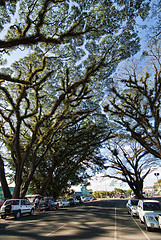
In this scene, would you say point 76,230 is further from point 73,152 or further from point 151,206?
point 73,152

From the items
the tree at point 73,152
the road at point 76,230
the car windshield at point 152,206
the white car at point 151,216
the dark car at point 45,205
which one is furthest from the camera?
the tree at point 73,152

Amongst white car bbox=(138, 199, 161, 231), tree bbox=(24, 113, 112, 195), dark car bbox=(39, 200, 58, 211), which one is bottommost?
dark car bbox=(39, 200, 58, 211)

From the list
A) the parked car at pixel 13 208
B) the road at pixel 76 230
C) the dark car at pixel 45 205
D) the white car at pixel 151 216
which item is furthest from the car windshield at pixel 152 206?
the dark car at pixel 45 205

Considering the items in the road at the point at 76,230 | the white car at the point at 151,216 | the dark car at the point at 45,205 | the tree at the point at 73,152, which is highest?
the tree at the point at 73,152

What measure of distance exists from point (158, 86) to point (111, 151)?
61.1 ft

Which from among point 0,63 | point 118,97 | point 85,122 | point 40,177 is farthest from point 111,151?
point 0,63

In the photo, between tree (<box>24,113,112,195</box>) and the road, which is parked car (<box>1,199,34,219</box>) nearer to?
the road

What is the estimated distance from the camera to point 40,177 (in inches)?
1097

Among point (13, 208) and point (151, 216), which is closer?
point (151, 216)

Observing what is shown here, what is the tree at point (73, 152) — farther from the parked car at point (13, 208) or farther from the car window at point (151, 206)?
the car window at point (151, 206)

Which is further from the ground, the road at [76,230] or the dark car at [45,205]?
the road at [76,230]

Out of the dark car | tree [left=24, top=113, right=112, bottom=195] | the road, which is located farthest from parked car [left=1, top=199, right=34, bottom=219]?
tree [left=24, top=113, right=112, bottom=195]

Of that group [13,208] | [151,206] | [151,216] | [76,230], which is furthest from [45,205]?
[151,216]

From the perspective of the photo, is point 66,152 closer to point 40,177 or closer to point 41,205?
point 40,177
